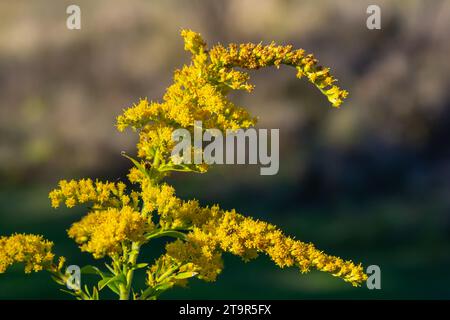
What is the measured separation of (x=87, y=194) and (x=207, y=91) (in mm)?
2227

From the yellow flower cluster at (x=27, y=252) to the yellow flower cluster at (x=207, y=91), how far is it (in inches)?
76.6

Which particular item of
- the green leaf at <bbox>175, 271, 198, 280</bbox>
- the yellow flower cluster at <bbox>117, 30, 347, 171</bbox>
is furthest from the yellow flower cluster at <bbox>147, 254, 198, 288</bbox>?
the yellow flower cluster at <bbox>117, 30, 347, 171</bbox>

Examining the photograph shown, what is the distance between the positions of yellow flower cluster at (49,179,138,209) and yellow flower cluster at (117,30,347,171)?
78 centimetres

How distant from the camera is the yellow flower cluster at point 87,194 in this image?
34.1 feet

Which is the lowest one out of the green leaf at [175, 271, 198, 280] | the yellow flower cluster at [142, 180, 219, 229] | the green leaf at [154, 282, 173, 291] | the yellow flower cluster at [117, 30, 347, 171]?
the green leaf at [154, 282, 173, 291]

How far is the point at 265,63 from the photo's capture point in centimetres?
1018

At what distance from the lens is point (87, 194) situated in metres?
10.4

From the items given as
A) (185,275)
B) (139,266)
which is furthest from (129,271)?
(185,275)

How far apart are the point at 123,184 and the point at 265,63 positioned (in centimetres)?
268

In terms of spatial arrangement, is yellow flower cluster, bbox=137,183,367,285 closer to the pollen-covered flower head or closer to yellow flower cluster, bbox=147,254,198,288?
yellow flower cluster, bbox=147,254,198,288

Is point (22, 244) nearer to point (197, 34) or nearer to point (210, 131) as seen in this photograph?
point (210, 131)

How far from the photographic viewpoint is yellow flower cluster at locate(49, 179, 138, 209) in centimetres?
1039

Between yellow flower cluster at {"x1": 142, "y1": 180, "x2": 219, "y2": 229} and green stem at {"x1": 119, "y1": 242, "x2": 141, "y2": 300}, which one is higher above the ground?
yellow flower cluster at {"x1": 142, "y1": 180, "x2": 219, "y2": 229}

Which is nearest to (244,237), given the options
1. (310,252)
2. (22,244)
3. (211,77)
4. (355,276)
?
(310,252)
